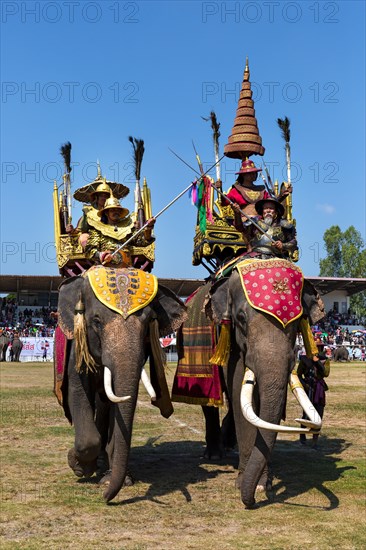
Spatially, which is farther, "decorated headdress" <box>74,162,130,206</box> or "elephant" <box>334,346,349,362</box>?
"elephant" <box>334,346,349,362</box>

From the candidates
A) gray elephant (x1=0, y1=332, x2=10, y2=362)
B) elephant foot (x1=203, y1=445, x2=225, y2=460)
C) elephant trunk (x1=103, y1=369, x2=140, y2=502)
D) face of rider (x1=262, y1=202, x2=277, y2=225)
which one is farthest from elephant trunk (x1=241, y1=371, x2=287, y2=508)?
gray elephant (x1=0, y1=332, x2=10, y2=362)

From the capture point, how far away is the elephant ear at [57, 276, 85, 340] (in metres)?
7.79

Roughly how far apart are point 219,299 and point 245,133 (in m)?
4.42

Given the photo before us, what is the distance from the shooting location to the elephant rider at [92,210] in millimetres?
9117

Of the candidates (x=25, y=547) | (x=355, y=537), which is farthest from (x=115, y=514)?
(x=355, y=537)

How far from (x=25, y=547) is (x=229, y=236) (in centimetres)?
603

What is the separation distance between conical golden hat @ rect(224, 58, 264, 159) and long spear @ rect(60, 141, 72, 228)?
2799mm

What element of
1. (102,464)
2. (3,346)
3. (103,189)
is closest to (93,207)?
(103,189)

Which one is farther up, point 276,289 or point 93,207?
point 93,207

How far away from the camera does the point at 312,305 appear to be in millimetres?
7941

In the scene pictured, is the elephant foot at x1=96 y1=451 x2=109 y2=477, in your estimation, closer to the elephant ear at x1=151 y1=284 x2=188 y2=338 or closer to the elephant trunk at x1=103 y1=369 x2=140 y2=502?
the elephant trunk at x1=103 y1=369 x2=140 y2=502

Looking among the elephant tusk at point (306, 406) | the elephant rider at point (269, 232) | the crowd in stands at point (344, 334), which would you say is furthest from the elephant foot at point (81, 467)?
the crowd in stands at point (344, 334)

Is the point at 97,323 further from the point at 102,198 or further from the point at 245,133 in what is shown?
the point at 245,133

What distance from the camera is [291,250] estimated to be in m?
8.32
